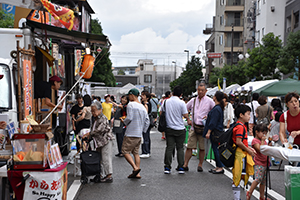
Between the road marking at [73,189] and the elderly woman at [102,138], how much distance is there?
385 millimetres

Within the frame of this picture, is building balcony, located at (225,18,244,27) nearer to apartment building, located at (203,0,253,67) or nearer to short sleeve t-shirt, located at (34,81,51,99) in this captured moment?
apartment building, located at (203,0,253,67)

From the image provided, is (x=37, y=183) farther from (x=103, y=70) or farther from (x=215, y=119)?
(x=103, y=70)

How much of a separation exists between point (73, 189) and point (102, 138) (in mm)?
1226

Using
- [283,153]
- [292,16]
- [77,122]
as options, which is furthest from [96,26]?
[283,153]

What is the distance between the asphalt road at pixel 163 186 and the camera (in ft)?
22.3

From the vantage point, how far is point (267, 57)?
2789cm

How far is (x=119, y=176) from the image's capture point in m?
8.47

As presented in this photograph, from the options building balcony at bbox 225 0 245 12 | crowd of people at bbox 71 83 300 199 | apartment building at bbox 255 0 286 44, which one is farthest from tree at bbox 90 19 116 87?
crowd of people at bbox 71 83 300 199

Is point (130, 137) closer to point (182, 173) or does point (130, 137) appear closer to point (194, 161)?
point (182, 173)

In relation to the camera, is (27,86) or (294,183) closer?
(294,183)

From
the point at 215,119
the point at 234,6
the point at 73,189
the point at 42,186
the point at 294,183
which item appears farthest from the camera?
the point at 234,6

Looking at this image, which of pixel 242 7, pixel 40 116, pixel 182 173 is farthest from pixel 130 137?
pixel 242 7

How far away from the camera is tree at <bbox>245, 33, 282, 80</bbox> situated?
1086 inches

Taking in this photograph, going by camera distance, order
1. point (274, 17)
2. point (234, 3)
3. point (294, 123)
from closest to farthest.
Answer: point (294, 123)
point (274, 17)
point (234, 3)
